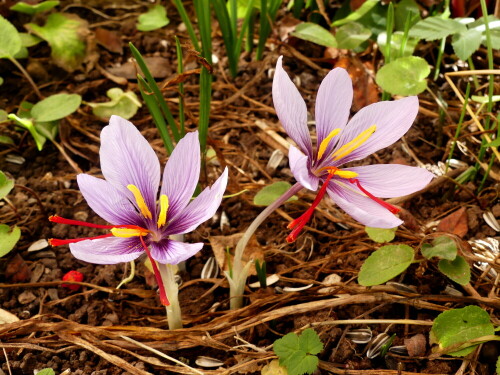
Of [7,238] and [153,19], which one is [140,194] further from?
[153,19]

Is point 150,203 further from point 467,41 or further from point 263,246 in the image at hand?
point 467,41

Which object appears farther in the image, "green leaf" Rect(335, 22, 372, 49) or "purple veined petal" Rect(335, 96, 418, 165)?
"green leaf" Rect(335, 22, 372, 49)

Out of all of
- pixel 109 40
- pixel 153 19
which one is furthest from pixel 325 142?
pixel 109 40

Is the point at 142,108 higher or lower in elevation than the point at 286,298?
higher

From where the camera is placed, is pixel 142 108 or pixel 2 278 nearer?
pixel 2 278

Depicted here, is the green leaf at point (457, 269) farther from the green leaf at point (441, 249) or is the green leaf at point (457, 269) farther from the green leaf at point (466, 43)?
the green leaf at point (466, 43)

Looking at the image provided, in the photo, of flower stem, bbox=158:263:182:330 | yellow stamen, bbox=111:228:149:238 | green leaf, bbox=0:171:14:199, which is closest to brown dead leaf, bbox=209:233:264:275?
flower stem, bbox=158:263:182:330

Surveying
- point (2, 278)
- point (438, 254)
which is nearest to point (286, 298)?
point (438, 254)

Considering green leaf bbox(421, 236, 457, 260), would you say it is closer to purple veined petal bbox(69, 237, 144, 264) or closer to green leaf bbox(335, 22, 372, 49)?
purple veined petal bbox(69, 237, 144, 264)
